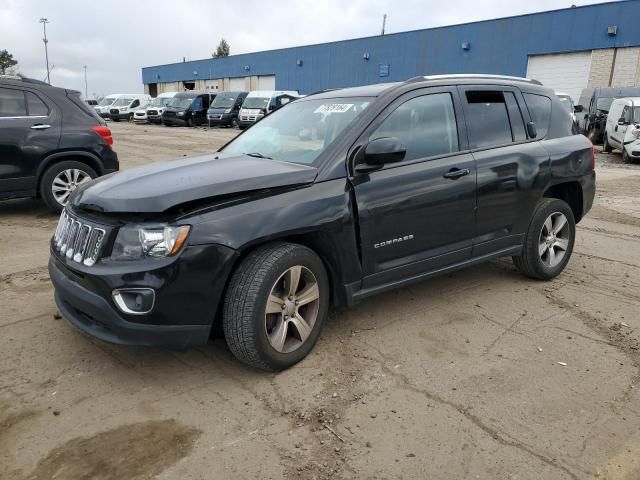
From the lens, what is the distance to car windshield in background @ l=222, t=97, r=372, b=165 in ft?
12.0

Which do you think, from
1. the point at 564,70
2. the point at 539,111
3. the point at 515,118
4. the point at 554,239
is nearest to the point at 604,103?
the point at 564,70

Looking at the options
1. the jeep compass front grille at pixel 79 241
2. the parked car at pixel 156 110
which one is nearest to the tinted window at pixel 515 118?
the jeep compass front grille at pixel 79 241

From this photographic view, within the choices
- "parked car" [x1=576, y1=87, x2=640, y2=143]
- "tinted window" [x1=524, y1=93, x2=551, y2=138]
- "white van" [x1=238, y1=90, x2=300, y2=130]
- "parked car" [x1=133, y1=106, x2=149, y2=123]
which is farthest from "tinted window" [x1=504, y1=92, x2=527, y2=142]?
"parked car" [x1=133, y1=106, x2=149, y2=123]

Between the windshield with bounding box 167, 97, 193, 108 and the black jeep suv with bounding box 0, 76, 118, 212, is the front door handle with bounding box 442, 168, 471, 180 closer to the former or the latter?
the black jeep suv with bounding box 0, 76, 118, 212

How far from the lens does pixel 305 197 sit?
3.22 m

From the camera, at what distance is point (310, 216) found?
3.20 meters

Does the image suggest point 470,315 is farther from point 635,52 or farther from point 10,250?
point 635,52

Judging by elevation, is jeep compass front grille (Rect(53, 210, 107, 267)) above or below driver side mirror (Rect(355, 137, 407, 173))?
below

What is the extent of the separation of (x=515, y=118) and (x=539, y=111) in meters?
0.40

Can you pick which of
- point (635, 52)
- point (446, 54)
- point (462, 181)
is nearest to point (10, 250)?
point (462, 181)

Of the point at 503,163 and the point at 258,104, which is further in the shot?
the point at 258,104

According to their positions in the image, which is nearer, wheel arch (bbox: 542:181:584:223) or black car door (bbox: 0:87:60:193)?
wheel arch (bbox: 542:181:584:223)

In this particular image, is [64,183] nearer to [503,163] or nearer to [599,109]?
[503,163]

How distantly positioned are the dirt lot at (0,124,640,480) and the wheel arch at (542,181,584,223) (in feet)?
3.36
